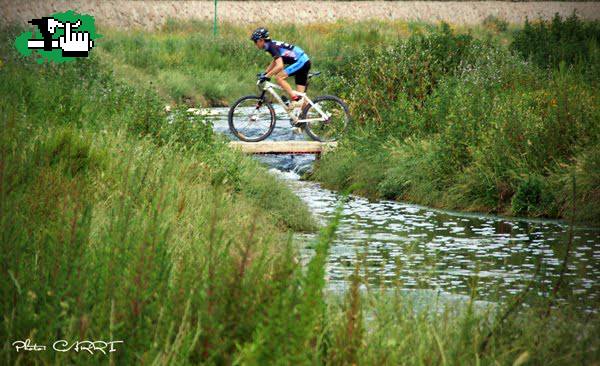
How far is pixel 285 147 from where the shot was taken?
15.8 m

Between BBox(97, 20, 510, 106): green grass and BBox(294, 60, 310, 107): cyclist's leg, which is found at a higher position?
BBox(294, 60, 310, 107): cyclist's leg

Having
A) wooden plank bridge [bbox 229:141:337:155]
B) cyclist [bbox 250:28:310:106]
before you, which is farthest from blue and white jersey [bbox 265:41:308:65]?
wooden plank bridge [bbox 229:141:337:155]

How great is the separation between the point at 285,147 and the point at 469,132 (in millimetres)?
3373

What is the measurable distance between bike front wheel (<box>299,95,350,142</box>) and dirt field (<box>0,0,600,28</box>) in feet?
90.3

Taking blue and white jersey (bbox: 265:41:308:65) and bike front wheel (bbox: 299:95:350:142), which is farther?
bike front wheel (bbox: 299:95:350:142)

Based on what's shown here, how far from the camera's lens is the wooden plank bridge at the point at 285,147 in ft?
51.3

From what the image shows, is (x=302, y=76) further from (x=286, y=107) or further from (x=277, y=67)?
(x=277, y=67)

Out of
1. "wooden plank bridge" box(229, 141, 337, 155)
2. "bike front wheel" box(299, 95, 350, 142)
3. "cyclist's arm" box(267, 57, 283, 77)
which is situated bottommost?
"wooden plank bridge" box(229, 141, 337, 155)

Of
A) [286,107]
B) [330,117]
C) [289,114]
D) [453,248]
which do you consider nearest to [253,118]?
[286,107]

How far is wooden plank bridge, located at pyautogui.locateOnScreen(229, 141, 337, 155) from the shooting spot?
15.6 metres

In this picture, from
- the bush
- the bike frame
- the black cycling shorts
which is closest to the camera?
the bike frame

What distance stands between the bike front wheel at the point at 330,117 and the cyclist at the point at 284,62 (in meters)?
0.29

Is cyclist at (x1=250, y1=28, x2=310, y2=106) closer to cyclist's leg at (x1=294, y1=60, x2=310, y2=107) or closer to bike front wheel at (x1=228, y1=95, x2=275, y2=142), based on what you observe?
cyclist's leg at (x1=294, y1=60, x2=310, y2=107)

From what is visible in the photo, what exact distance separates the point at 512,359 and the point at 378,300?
632 mm
